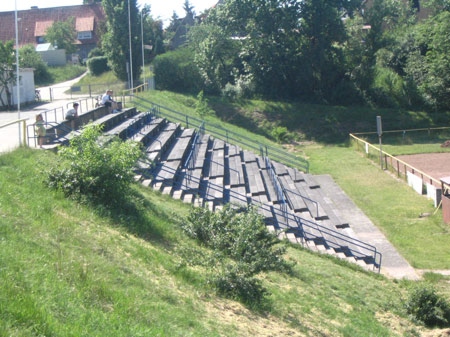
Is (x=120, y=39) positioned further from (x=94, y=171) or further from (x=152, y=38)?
(x=94, y=171)

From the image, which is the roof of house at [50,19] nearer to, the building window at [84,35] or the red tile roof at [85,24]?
the red tile roof at [85,24]

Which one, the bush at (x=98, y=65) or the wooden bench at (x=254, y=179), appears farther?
the bush at (x=98, y=65)

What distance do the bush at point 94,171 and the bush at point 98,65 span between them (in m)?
44.1

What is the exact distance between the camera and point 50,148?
58.1ft

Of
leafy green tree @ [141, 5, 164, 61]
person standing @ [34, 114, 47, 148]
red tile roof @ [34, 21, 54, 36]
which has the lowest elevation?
person standing @ [34, 114, 47, 148]

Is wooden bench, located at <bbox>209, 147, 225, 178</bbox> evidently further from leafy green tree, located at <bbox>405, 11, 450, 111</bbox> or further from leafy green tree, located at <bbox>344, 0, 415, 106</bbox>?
leafy green tree, located at <bbox>405, 11, 450, 111</bbox>

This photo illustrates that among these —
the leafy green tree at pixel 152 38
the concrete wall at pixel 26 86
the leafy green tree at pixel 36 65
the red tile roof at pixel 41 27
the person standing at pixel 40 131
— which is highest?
the red tile roof at pixel 41 27

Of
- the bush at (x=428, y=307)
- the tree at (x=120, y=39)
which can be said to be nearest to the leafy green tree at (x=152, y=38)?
the tree at (x=120, y=39)

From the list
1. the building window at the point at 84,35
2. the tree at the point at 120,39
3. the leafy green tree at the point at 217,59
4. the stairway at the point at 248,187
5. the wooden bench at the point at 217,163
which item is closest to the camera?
the stairway at the point at 248,187

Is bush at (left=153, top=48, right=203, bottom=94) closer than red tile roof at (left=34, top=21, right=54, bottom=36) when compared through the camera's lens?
Yes

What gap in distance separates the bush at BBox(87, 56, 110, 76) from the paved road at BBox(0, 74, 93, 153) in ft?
5.87

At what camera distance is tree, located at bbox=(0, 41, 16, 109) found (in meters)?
34.2

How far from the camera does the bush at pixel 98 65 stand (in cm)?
5644

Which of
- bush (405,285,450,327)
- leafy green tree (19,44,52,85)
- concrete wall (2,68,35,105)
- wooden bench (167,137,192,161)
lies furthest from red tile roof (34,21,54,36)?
bush (405,285,450,327)
